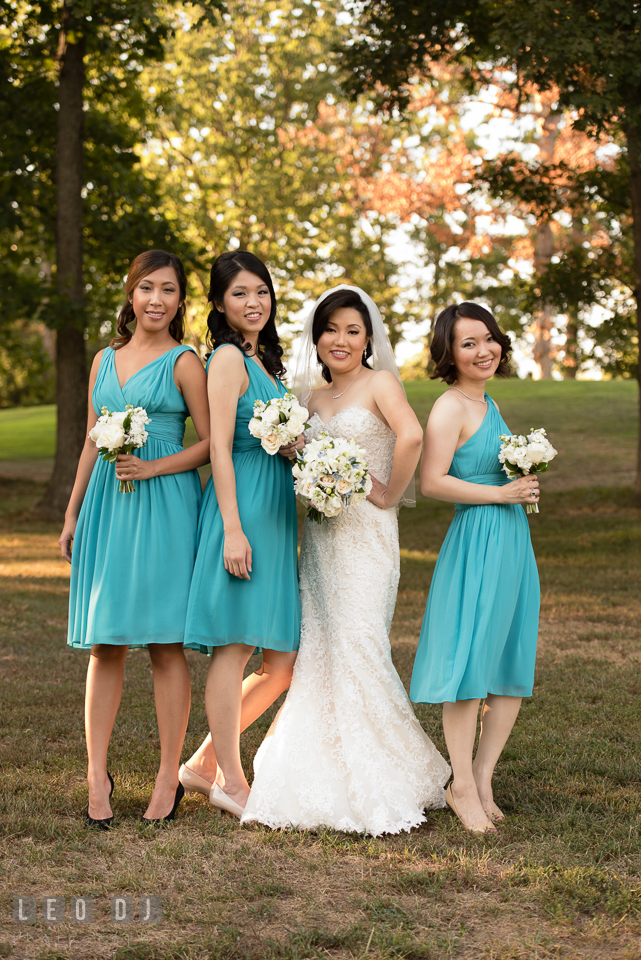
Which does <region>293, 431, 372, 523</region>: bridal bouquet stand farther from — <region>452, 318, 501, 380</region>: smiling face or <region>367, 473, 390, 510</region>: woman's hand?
<region>452, 318, 501, 380</region>: smiling face

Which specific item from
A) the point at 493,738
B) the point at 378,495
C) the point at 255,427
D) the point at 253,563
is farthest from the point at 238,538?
the point at 493,738

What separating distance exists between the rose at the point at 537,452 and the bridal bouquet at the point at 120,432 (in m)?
1.68

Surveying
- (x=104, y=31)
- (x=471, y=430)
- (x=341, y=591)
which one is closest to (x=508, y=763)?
(x=341, y=591)

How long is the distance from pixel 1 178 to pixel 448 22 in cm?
826

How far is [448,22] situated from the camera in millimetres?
14125

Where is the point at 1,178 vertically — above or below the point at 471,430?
above

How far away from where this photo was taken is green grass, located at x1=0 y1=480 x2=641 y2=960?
3004 millimetres

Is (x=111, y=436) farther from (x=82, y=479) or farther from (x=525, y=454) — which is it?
(x=525, y=454)

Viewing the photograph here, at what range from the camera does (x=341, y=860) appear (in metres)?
3.66

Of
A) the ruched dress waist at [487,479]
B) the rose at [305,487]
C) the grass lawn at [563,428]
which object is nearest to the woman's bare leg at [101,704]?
the rose at [305,487]

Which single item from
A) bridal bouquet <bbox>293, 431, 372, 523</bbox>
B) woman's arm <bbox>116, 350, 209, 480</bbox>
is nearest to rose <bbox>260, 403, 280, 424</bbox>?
bridal bouquet <bbox>293, 431, 372, 523</bbox>

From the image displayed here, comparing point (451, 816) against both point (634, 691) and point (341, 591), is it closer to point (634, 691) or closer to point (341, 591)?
point (341, 591)

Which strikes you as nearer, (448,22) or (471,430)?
(471,430)

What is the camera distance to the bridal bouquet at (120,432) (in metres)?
3.81
